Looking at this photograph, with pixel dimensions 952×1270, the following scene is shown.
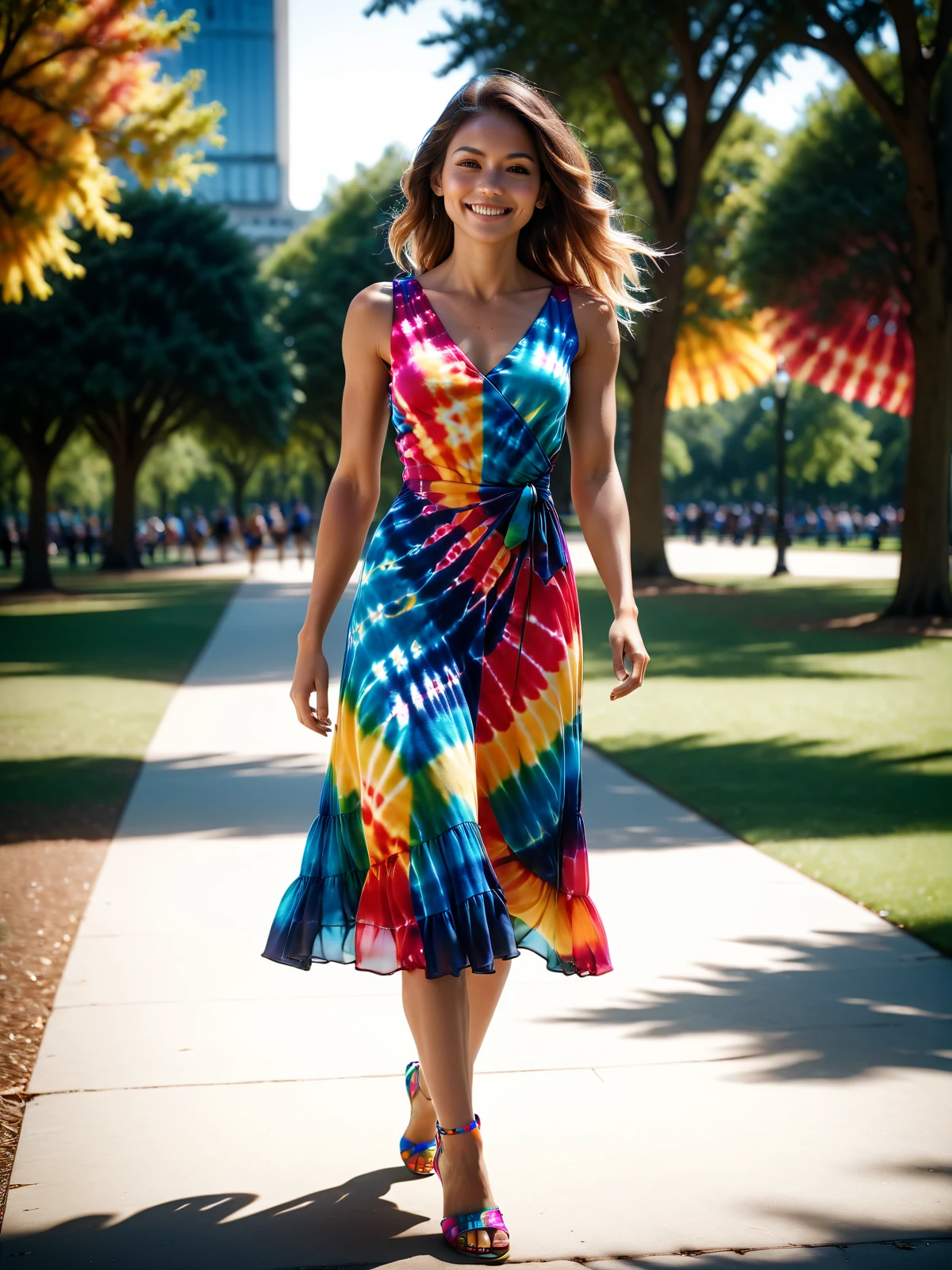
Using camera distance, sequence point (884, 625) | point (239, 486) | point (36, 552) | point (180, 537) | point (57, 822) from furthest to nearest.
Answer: point (239, 486), point (180, 537), point (36, 552), point (884, 625), point (57, 822)

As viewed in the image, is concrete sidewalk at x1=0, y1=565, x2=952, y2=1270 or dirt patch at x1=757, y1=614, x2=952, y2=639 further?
dirt patch at x1=757, y1=614, x2=952, y2=639

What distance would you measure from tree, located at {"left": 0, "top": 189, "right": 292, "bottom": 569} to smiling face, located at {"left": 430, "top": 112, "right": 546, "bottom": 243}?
30821mm

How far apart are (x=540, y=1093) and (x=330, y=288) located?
4809 centimetres

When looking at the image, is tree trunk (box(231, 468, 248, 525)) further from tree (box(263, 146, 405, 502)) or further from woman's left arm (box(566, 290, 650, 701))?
woman's left arm (box(566, 290, 650, 701))

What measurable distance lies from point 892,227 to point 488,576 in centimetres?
2414

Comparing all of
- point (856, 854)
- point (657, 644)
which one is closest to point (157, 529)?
point (657, 644)

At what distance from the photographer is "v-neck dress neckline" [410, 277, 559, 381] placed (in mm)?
3154

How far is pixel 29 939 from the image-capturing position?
551cm

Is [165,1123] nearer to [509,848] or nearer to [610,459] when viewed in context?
[509,848]

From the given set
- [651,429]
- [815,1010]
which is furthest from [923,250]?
[815,1010]

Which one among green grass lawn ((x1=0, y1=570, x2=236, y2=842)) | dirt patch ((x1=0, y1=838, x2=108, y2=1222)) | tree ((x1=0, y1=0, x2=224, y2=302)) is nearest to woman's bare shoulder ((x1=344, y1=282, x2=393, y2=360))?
dirt patch ((x1=0, y1=838, x2=108, y2=1222))

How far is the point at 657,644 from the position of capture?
18.0 m

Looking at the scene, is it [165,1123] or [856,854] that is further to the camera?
[856,854]

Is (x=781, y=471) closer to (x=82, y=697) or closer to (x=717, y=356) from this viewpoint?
(x=717, y=356)
